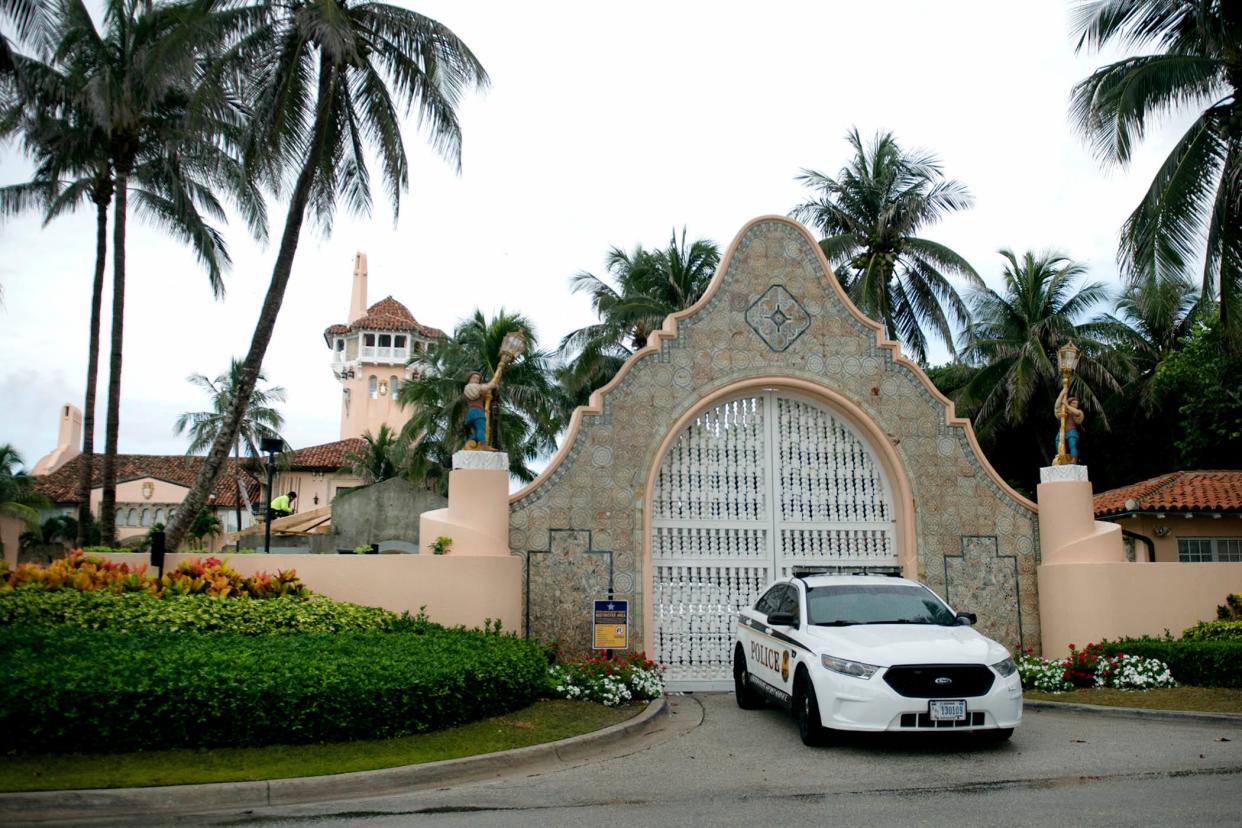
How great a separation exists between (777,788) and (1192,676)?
8.83 metres

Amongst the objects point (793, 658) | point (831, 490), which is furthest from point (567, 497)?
point (793, 658)

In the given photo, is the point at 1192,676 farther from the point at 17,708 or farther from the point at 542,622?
the point at 17,708

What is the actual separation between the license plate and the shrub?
7576 mm

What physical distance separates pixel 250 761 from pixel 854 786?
16.4 feet

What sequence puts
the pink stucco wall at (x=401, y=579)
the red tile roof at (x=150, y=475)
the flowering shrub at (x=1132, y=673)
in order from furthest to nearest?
1. the red tile roof at (x=150, y=475)
2. the flowering shrub at (x=1132, y=673)
3. the pink stucco wall at (x=401, y=579)

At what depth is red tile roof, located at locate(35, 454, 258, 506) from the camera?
162 ft

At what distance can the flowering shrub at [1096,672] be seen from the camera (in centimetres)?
1447

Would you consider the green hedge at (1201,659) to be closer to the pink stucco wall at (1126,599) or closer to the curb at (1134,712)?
the pink stucco wall at (1126,599)

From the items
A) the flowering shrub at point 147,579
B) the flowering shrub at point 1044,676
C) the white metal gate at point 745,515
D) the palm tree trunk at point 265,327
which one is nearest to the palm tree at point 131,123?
the palm tree trunk at point 265,327

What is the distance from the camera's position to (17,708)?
8.46 meters

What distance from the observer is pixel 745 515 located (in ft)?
53.2

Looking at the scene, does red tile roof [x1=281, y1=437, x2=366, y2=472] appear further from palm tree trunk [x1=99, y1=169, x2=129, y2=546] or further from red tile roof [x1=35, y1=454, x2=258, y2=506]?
palm tree trunk [x1=99, y1=169, x2=129, y2=546]

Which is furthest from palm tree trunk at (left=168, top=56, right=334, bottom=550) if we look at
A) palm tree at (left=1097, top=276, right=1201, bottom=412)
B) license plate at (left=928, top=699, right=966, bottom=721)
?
palm tree at (left=1097, top=276, right=1201, bottom=412)

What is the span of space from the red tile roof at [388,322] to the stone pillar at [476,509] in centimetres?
4669
